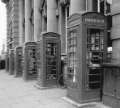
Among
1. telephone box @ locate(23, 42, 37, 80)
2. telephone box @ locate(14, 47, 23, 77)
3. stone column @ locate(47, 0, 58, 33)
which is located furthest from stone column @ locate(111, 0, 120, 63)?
telephone box @ locate(14, 47, 23, 77)

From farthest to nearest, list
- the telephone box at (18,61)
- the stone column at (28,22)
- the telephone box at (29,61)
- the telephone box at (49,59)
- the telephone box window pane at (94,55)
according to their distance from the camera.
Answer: the stone column at (28,22) → the telephone box at (18,61) → the telephone box at (29,61) → the telephone box at (49,59) → the telephone box window pane at (94,55)

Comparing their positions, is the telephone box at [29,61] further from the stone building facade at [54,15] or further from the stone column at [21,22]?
the stone column at [21,22]

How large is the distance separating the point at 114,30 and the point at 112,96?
6.97 ft

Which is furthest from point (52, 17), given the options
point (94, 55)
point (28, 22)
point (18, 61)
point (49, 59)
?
point (94, 55)

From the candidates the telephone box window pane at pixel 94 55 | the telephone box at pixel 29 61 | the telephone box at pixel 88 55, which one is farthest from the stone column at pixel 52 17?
the telephone box window pane at pixel 94 55

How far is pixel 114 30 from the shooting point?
621 cm

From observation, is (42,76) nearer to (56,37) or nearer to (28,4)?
(56,37)

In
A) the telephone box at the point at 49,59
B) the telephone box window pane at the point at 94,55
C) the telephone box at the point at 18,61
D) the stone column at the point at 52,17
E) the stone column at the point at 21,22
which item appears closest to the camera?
the telephone box window pane at the point at 94,55

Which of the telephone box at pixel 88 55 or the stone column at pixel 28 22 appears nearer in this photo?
the telephone box at pixel 88 55

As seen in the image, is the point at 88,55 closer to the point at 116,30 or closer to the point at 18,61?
the point at 116,30

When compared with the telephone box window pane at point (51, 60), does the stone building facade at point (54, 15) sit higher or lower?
higher

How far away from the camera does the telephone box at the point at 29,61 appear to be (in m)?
12.8

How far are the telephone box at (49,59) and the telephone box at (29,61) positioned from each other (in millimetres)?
3349

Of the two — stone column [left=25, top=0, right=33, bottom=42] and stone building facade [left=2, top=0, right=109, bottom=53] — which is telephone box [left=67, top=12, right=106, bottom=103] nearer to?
stone building facade [left=2, top=0, right=109, bottom=53]
